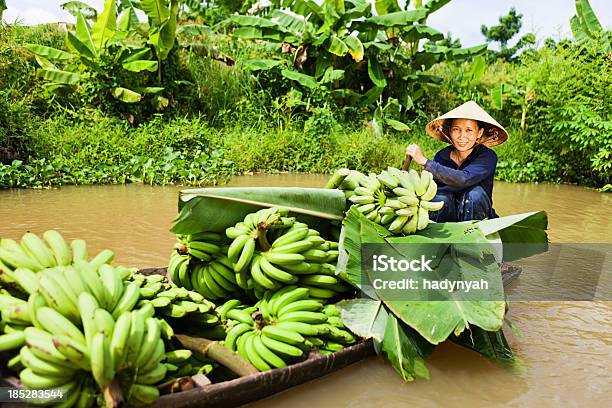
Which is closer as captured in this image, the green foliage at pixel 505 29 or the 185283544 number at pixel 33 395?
the 185283544 number at pixel 33 395

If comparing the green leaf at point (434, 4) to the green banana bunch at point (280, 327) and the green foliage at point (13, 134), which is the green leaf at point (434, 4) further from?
the green banana bunch at point (280, 327)

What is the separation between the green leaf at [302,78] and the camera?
35.3ft

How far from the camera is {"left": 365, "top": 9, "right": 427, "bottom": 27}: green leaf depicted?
992cm

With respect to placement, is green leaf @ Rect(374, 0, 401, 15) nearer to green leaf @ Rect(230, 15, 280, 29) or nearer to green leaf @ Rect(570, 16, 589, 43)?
green leaf @ Rect(230, 15, 280, 29)

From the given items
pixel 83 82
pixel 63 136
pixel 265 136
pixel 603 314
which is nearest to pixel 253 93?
pixel 265 136

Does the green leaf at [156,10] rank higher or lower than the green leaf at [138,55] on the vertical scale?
higher

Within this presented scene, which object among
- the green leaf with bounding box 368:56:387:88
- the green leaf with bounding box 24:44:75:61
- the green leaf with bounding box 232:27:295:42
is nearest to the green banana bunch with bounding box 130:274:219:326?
the green leaf with bounding box 24:44:75:61

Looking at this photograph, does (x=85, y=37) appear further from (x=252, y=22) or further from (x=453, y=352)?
(x=453, y=352)

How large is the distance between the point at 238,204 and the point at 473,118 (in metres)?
1.88

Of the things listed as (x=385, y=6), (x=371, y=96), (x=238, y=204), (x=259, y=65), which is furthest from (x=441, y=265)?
(x=371, y=96)

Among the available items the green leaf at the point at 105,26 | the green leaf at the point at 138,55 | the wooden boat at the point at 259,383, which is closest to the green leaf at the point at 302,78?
the green leaf at the point at 138,55

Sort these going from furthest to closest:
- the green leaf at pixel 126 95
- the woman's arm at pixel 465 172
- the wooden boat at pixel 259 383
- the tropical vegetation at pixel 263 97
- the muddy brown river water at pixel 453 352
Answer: the green leaf at pixel 126 95 < the tropical vegetation at pixel 263 97 < the woman's arm at pixel 465 172 < the muddy brown river water at pixel 453 352 < the wooden boat at pixel 259 383

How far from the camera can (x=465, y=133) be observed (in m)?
3.65

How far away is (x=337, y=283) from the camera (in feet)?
8.24
